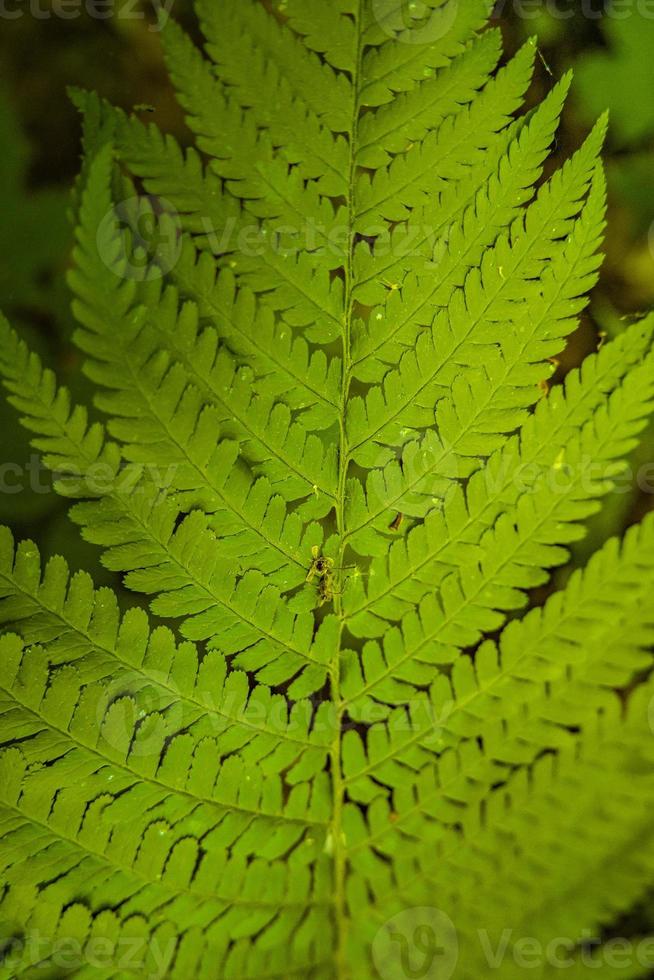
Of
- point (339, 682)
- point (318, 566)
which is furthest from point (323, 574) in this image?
point (339, 682)

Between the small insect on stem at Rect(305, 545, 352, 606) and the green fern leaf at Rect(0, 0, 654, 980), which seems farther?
the small insect on stem at Rect(305, 545, 352, 606)

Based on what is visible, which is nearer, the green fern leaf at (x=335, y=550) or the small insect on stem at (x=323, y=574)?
the green fern leaf at (x=335, y=550)

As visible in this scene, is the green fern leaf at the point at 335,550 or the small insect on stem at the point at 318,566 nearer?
the green fern leaf at the point at 335,550

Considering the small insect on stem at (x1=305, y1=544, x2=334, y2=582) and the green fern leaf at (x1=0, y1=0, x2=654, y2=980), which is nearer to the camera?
the green fern leaf at (x1=0, y1=0, x2=654, y2=980)

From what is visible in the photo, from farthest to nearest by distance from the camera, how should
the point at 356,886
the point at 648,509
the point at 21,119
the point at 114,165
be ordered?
the point at 648,509, the point at 21,119, the point at 356,886, the point at 114,165

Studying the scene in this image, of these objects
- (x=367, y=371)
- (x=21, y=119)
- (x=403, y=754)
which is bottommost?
(x=403, y=754)

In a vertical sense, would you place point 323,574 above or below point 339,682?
above

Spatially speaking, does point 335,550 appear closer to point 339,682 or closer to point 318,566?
point 318,566

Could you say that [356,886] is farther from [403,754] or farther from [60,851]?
[60,851]

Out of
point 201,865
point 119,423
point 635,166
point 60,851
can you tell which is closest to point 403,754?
point 201,865

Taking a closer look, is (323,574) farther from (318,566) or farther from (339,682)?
(339,682)

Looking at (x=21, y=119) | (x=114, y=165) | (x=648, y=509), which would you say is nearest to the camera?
(x=114, y=165)
